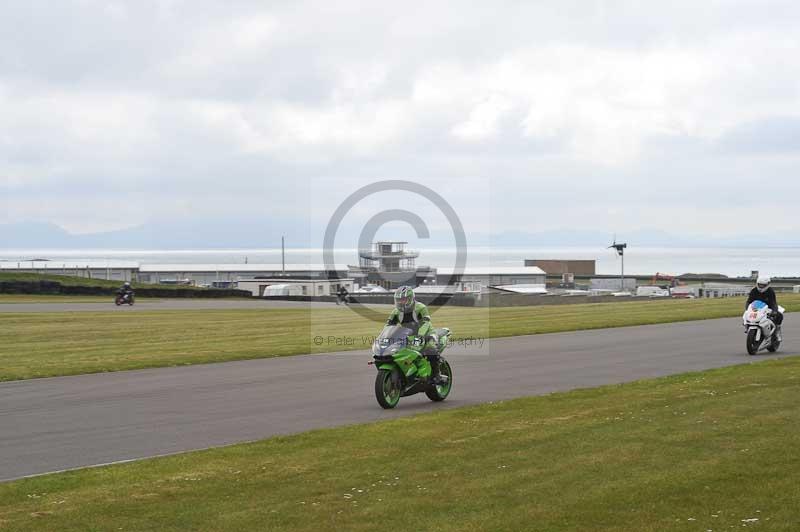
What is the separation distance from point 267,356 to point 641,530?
65.1 ft

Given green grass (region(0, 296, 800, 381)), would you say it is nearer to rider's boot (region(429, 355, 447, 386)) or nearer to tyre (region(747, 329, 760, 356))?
rider's boot (region(429, 355, 447, 386))

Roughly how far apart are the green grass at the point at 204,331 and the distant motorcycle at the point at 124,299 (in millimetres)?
5789

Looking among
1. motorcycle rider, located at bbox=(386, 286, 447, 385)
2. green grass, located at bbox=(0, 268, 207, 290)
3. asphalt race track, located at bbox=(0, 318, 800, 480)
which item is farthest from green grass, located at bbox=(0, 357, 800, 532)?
green grass, located at bbox=(0, 268, 207, 290)

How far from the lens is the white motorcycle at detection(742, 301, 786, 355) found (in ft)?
81.1

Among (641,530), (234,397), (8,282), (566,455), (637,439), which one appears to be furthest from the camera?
(8,282)

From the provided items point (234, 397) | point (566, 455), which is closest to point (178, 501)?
point (566, 455)

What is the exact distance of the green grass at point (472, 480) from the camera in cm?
831

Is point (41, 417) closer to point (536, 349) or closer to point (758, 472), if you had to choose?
point (758, 472)

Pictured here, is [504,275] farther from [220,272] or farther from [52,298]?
[52,298]

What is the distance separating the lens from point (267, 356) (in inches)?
1054

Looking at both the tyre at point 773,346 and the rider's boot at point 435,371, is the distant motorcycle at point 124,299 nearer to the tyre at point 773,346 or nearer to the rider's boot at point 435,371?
the tyre at point 773,346

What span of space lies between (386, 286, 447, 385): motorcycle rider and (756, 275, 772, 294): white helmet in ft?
36.0

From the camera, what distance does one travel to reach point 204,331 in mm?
37219

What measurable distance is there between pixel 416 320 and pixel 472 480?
7169 mm
